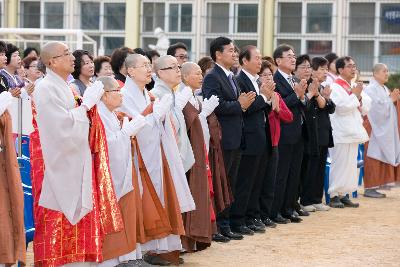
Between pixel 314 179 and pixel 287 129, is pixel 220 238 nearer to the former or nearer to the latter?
pixel 287 129

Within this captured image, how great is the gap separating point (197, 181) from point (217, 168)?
0.50 meters

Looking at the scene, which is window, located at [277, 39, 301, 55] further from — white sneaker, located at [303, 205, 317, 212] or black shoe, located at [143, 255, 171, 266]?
black shoe, located at [143, 255, 171, 266]

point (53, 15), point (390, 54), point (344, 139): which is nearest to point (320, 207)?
point (344, 139)

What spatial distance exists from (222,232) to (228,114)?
1.05 metres

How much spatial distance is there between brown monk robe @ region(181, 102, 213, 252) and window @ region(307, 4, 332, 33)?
23930mm

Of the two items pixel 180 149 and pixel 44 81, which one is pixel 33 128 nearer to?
pixel 44 81

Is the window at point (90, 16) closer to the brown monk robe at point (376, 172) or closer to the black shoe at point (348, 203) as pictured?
the brown monk robe at point (376, 172)

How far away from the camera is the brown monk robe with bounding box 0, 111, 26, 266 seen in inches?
237

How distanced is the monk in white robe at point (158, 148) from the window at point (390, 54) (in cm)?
2415

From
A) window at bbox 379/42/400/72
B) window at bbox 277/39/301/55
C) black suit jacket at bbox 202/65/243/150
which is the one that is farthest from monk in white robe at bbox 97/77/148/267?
window at bbox 277/39/301/55

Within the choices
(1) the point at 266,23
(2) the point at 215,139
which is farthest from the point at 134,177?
(1) the point at 266,23

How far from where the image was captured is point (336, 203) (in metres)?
11.1

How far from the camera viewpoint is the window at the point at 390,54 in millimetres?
30516

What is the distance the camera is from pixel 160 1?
32.3 metres
